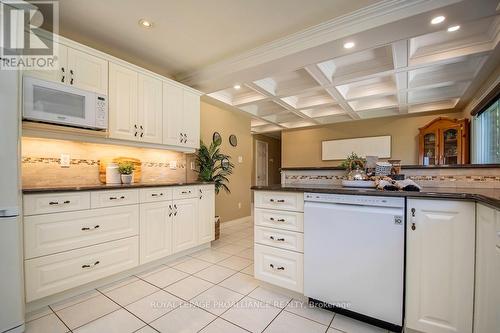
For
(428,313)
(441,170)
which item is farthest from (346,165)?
(428,313)

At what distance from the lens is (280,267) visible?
185 centimetres

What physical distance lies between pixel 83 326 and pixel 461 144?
6.05m

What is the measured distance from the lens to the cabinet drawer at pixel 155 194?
2279 mm

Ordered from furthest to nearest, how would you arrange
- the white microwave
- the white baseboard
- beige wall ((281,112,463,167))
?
beige wall ((281,112,463,167))
the white baseboard
the white microwave

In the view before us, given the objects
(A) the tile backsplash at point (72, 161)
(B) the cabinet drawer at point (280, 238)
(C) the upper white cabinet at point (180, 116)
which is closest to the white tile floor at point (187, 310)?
(B) the cabinet drawer at point (280, 238)

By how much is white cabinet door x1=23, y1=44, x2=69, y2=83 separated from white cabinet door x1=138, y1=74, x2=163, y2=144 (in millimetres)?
673

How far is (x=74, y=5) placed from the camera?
187cm

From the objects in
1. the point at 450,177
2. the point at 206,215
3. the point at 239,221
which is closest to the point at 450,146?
the point at 450,177

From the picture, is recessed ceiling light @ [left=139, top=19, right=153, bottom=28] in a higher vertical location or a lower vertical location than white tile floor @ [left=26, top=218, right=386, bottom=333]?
higher

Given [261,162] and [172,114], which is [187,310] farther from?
[261,162]

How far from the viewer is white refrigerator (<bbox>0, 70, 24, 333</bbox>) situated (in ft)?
4.45

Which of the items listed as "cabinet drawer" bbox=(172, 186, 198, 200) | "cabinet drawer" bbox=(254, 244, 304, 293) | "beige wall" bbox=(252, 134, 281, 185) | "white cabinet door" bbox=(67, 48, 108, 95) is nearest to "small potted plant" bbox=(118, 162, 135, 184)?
"cabinet drawer" bbox=(172, 186, 198, 200)

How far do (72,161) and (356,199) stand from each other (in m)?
2.71

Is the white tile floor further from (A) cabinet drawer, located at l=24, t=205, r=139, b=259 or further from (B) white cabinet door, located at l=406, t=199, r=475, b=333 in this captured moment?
(A) cabinet drawer, located at l=24, t=205, r=139, b=259
